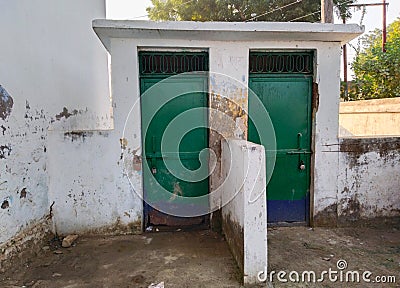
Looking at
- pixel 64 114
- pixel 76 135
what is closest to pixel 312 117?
pixel 76 135

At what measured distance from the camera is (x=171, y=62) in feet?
13.2

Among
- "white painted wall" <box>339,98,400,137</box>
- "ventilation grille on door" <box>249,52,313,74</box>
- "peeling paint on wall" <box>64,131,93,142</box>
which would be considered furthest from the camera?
"white painted wall" <box>339,98,400,137</box>

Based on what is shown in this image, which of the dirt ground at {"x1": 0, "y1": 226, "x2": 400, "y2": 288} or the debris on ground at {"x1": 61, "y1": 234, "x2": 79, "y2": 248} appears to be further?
the debris on ground at {"x1": 61, "y1": 234, "x2": 79, "y2": 248}

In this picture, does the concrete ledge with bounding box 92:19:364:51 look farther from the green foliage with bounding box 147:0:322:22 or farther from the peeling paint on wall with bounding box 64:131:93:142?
the green foliage with bounding box 147:0:322:22

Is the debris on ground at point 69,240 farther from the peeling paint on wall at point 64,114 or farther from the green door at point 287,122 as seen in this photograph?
the green door at point 287,122

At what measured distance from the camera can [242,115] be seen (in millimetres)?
4059

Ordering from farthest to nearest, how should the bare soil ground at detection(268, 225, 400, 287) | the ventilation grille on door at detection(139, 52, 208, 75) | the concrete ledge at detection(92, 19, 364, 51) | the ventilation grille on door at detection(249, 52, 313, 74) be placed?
the ventilation grille on door at detection(249, 52, 313, 74), the ventilation grille on door at detection(139, 52, 208, 75), the concrete ledge at detection(92, 19, 364, 51), the bare soil ground at detection(268, 225, 400, 287)

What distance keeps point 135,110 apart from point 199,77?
911 millimetres

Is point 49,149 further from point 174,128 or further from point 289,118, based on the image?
point 289,118

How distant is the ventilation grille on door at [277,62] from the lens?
412cm

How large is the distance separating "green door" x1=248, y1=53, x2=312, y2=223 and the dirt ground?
360 mm

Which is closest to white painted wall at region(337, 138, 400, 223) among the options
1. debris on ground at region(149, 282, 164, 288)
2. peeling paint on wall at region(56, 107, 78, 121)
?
debris on ground at region(149, 282, 164, 288)

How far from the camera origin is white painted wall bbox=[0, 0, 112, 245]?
3.05 meters

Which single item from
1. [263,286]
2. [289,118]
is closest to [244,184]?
[263,286]
